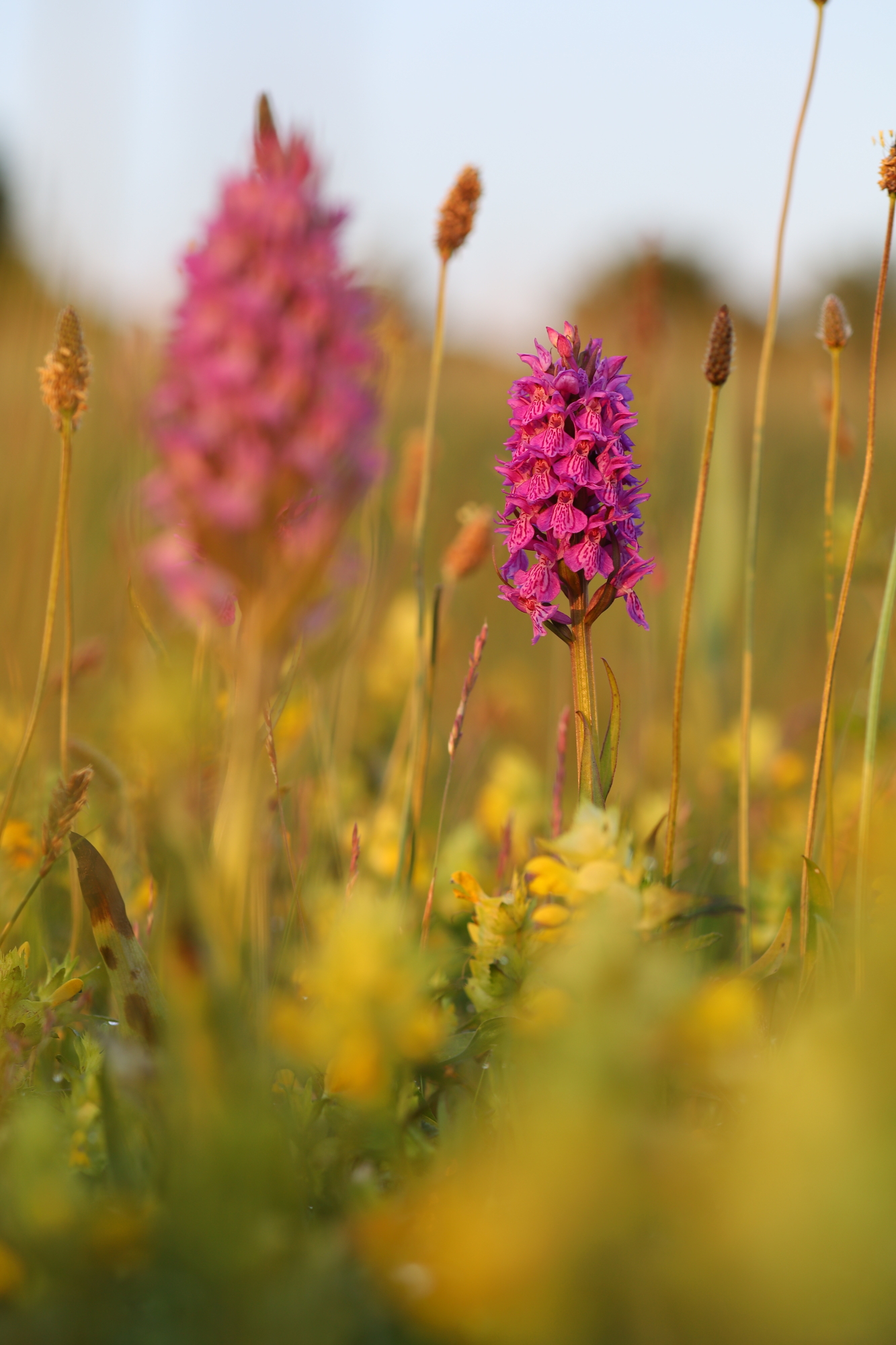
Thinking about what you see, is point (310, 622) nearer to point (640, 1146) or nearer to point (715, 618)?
point (640, 1146)

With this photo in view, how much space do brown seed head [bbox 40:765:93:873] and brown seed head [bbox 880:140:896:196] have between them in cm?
79

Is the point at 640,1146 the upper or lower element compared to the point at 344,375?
lower

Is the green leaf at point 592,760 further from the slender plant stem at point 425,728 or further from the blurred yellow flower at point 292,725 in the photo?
the blurred yellow flower at point 292,725

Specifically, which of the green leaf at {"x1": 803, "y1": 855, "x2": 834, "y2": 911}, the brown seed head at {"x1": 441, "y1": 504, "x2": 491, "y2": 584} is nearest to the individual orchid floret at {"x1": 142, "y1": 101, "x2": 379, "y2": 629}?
the green leaf at {"x1": 803, "y1": 855, "x2": 834, "y2": 911}

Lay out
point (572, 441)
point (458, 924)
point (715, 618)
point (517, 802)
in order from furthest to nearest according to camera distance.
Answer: point (715, 618) → point (517, 802) → point (458, 924) → point (572, 441)

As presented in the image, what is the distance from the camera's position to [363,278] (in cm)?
57

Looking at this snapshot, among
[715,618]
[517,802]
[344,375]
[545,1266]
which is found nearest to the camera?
[545,1266]

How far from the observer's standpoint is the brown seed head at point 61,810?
0.73m

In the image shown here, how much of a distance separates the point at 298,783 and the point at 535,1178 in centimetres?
99

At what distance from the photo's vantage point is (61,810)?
735 millimetres

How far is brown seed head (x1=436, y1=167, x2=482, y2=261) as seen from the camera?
3.18 ft

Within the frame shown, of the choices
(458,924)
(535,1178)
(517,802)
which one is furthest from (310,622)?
(517,802)

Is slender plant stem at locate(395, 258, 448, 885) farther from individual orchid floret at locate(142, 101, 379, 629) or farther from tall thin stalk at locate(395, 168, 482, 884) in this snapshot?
individual orchid floret at locate(142, 101, 379, 629)

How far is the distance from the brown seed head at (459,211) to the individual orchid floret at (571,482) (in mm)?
188
